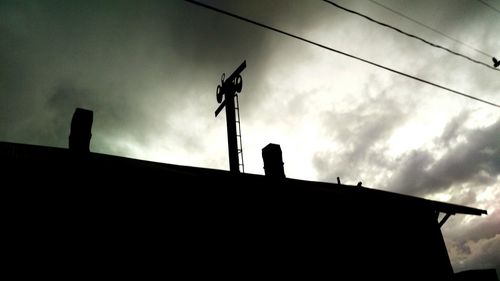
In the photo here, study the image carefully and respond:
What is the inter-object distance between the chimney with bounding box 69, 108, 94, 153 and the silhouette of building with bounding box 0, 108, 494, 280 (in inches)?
24.5

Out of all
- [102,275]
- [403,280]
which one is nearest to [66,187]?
[102,275]

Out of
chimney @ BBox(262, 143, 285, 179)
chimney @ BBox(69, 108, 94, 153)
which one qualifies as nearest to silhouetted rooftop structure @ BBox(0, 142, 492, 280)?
chimney @ BBox(69, 108, 94, 153)

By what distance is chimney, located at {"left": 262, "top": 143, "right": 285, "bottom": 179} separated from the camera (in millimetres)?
9648

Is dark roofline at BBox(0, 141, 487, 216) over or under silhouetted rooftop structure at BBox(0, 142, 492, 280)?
over

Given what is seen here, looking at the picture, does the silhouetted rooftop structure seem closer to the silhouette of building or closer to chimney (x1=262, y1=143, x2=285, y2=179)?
the silhouette of building

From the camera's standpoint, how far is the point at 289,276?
7.48 meters

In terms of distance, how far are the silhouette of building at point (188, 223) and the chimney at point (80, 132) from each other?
0.62 metres

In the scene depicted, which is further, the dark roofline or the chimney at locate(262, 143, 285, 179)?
the chimney at locate(262, 143, 285, 179)

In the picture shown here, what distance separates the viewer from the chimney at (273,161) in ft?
31.7

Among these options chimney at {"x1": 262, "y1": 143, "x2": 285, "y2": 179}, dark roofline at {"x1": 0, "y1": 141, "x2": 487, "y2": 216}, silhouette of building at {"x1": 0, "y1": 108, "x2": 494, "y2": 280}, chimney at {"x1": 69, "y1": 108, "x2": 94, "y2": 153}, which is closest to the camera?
silhouette of building at {"x1": 0, "y1": 108, "x2": 494, "y2": 280}

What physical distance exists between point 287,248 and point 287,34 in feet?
17.4

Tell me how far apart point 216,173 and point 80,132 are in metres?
3.47

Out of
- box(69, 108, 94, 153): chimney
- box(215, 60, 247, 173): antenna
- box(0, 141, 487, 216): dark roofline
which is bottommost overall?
box(0, 141, 487, 216): dark roofline

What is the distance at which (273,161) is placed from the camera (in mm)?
9750
